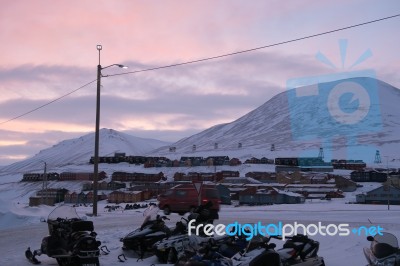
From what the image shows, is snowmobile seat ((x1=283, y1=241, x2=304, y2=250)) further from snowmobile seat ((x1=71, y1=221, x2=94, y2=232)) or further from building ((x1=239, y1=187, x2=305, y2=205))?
building ((x1=239, y1=187, x2=305, y2=205))

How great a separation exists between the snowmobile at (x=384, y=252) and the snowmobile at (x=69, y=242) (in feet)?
20.9

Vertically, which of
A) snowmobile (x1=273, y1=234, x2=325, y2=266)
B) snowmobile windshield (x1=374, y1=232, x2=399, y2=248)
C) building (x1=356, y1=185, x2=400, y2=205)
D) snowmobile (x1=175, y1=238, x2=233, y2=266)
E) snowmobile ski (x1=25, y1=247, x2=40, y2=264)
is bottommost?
building (x1=356, y1=185, x2=400, y2=205)

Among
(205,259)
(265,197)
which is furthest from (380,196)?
(205,259)

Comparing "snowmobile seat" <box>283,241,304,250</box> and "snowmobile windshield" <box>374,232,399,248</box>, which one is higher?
"snowmobile windshield" <box>374,232,399,248</box>

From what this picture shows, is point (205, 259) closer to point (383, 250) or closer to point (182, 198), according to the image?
point (383, 250)

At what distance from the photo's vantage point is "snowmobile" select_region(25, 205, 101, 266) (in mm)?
11742

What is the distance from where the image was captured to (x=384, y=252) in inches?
342

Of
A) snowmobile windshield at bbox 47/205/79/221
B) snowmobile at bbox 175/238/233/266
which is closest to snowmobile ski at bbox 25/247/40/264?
snowmobile windshield at bbox 47/205/79/221

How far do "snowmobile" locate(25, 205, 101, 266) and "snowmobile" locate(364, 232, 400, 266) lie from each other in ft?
20.9

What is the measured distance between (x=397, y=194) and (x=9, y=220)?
64.4 metres

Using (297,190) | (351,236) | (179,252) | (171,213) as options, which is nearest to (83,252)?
(179,252)

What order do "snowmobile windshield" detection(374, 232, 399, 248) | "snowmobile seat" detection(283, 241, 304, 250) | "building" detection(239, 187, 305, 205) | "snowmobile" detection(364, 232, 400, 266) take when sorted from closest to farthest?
"snowmobile" detection(364, 232, 400, 266), "snowmobile windshield" detection(374, 232, 399, 248), "snowmobile seat" detection(283, 241, 304, 250), "building" detection(239, 187, 305, 205)

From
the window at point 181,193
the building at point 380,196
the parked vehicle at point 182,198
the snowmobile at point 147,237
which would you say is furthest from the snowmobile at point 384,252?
the building at point 380,196

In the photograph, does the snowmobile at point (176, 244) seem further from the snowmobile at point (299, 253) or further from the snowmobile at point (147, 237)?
the snowmobile at point (299, 253)
